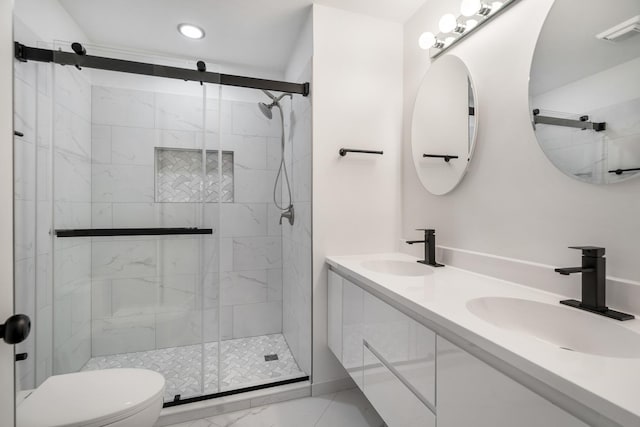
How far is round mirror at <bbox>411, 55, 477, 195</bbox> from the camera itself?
155 cm

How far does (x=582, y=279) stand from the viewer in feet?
3.16

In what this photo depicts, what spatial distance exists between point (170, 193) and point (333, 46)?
4.57 ft

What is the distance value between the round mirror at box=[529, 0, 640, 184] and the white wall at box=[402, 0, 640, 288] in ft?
0.18

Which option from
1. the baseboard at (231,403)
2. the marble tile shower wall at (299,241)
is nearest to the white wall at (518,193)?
the marble tile shower wall at (299,241)

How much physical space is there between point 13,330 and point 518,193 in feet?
Result: 5.51

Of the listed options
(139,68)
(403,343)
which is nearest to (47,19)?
(139,68)

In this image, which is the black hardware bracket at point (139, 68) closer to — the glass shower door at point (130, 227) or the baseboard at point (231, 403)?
the glass shower door at point (130, 227)

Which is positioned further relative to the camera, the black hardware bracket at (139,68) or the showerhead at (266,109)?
the showerhead at (266,109)

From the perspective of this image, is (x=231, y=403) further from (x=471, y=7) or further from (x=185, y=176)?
(x=471, y=7)

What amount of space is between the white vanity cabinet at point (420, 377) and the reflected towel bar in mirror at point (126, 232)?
0.99 meters

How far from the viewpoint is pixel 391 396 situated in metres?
1.20

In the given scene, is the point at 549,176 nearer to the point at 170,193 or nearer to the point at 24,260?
the point at 170,193

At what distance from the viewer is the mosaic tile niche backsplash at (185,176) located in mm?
1800

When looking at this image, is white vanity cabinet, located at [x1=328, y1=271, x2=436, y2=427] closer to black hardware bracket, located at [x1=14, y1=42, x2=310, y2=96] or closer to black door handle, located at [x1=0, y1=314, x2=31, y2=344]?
black door handle, located at [x1=0, y1=314, x2=31, y2=344]
